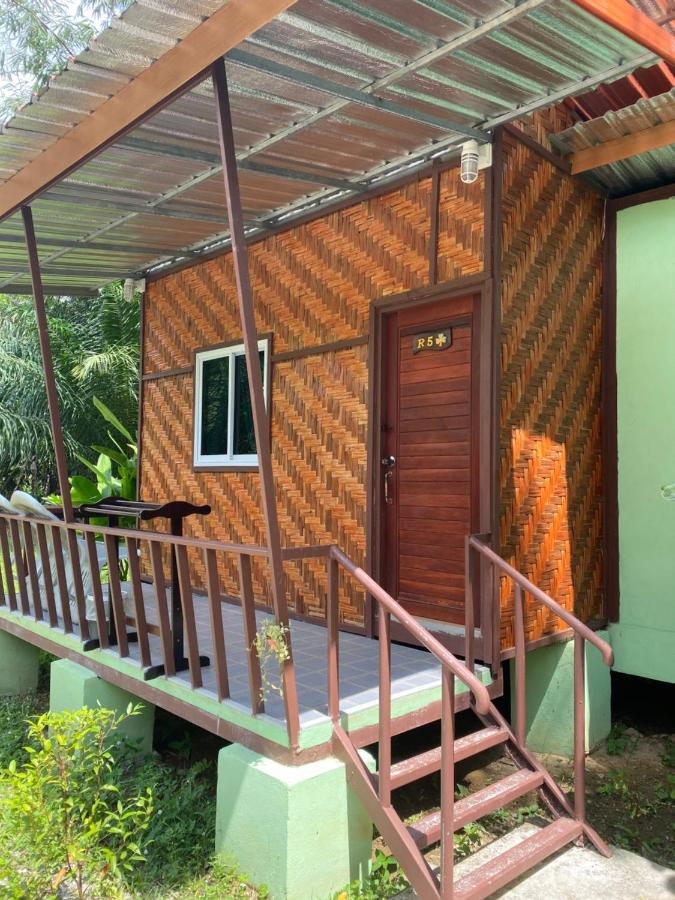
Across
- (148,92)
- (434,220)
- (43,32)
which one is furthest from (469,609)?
(43,32)

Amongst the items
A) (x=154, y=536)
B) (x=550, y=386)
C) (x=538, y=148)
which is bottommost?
(x=154, y=536)

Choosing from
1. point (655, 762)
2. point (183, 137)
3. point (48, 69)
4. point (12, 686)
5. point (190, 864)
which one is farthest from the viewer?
point (48, 69)

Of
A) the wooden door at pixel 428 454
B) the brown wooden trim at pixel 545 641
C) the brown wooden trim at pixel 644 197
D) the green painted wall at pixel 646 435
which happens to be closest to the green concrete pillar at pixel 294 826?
the brown wooden trim at pixel 545 641

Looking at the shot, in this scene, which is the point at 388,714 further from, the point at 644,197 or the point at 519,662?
the point at 644,197

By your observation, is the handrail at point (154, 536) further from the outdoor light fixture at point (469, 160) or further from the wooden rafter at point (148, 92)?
the outdoor light fixture at point (469, 160)

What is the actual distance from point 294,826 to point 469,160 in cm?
373

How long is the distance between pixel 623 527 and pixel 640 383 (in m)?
1.07

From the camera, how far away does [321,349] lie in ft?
19.2

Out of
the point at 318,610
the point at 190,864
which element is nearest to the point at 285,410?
the point at 318,610

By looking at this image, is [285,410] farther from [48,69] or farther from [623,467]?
[48,69]

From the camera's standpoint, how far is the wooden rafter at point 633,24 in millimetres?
2926

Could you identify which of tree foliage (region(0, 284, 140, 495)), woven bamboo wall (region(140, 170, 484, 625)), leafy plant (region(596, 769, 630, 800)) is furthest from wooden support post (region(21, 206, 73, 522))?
tree foliage (region(0, 284, 140, 495))

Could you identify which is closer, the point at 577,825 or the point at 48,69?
the point at 577,825

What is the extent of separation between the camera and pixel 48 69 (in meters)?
16.7
